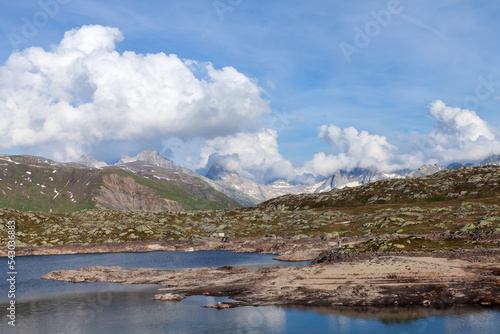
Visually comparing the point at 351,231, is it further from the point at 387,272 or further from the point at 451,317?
the point at 451,317

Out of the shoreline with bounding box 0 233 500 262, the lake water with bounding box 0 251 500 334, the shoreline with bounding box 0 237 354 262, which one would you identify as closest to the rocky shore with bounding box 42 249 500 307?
the lake water with bounding box 0 251 500 334

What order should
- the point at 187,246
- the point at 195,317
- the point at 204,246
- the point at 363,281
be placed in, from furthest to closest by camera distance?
the point at 204,246 < the point at 187,246 < the point at 363,281 < the point at 195,317

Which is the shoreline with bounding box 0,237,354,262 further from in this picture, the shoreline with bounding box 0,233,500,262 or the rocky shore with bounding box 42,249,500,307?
the rocky shore with bounding box 42,249,500,307

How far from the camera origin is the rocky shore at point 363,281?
57.8 m

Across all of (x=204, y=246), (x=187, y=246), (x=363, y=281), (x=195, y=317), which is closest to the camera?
(x=195, y=317)

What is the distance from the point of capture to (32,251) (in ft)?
507

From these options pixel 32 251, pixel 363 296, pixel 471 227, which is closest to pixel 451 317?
pixel 363 296

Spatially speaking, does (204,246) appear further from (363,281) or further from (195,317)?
(195,317)

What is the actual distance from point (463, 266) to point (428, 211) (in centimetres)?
10566

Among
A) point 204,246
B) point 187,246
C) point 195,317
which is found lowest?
point 195,317

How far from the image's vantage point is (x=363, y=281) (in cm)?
6562

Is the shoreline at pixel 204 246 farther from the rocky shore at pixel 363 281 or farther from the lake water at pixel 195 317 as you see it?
the lake water at pixel 195 317

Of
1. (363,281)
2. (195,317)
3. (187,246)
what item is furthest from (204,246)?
(195,317)

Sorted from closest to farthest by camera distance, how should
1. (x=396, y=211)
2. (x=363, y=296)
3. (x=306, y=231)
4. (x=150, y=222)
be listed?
(x=363, y=296)
(x=306, y=231)
(x=396, y=211)
(x=150, y=222)
